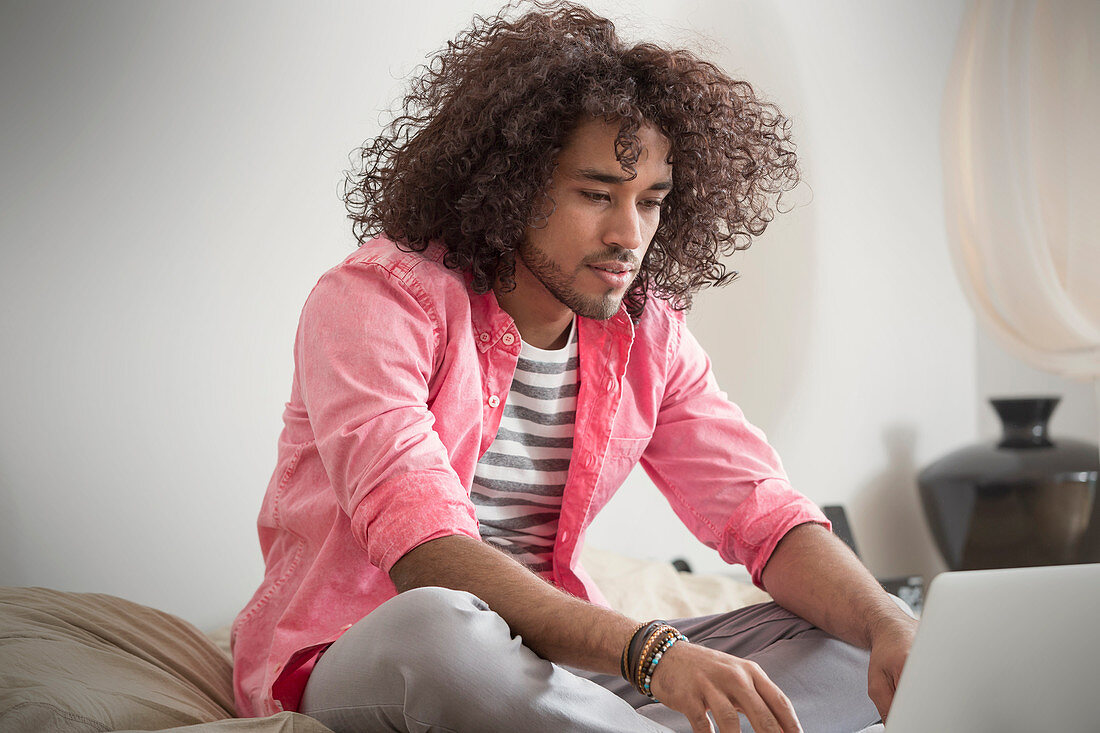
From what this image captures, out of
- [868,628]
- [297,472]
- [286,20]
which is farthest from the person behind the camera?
[286,20]

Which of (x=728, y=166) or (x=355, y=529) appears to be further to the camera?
(x=728, y=166)

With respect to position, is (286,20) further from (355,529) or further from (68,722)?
(68,722)

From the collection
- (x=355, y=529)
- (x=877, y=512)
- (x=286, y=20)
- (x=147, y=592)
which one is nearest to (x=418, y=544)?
(x=355, y=529)

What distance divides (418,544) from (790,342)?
2.23m

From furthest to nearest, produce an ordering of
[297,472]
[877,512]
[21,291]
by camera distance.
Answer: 1. [877,512]
2. [21,291]
3. [297,472]

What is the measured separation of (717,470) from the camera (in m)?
1.48

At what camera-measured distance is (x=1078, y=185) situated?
3.05 metres

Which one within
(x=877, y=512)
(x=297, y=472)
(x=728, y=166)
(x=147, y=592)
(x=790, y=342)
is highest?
(x=728, y=166)

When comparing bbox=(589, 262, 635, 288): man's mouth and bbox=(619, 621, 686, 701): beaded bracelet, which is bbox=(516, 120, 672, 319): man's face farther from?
bbox=(619, 621, 686, 701): beaded bracelet

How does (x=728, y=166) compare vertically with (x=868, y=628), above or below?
above

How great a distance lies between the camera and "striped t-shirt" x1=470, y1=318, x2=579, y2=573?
54.5 inches

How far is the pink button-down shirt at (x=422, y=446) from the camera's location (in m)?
1.12

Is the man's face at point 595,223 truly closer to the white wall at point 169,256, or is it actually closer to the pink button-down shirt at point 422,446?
the pink button-down shirt at point 422,446

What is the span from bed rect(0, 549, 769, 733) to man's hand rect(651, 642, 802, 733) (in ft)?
1.11
